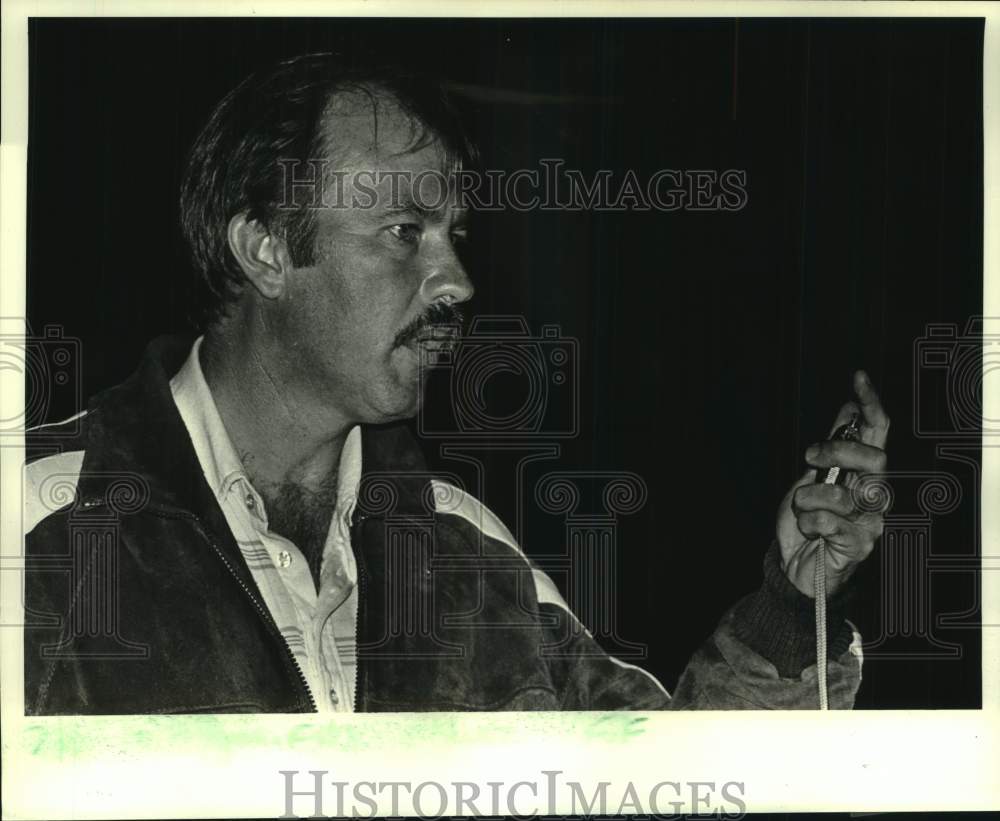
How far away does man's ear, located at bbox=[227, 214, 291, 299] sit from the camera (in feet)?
8.50

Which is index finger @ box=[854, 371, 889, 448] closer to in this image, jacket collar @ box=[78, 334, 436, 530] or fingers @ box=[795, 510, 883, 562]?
fingers @ box=[795, 510, 883, 562]

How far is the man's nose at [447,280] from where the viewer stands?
2609mm

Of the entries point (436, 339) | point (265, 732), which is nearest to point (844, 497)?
point (436, 339)

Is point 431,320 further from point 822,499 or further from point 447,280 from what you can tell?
point 822,499

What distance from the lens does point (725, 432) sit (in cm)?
269

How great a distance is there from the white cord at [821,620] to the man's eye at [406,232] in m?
0.99

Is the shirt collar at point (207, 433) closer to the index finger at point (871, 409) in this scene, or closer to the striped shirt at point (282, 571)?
the striped shirt at point (282, 571)

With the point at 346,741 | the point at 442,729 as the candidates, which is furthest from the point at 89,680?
the point at 442,729

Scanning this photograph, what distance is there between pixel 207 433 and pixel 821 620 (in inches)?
→ 48.9

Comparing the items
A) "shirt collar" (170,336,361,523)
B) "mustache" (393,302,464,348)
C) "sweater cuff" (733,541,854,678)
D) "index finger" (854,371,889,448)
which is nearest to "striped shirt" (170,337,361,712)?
"shirt collar" (170,336,361,523)

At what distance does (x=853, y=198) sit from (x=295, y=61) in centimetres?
113

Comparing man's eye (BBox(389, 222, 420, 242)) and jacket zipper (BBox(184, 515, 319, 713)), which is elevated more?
man's eye (BBox(389, 222, 420, 242))

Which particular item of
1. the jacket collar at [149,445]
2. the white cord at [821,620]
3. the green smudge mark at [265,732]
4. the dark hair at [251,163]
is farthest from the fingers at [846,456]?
the jacket collar at [149,445]

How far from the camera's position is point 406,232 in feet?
8.54
